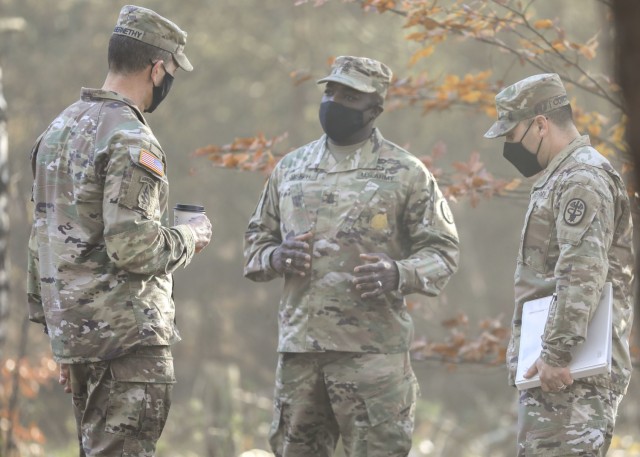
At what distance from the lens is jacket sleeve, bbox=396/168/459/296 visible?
4699 millimetres

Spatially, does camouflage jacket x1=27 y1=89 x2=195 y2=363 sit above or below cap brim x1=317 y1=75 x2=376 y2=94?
below

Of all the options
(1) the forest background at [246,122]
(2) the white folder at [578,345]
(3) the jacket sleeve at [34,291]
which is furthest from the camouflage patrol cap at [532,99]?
(1) the forest background at [246,122]

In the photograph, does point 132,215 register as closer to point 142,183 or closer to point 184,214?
point 142,183

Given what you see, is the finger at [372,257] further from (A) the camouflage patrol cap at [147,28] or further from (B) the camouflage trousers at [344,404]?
(A) the camouflage patrol cap at [147,28]

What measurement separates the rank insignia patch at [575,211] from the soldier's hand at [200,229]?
1.44m

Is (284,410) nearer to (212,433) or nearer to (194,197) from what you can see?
(212,433)

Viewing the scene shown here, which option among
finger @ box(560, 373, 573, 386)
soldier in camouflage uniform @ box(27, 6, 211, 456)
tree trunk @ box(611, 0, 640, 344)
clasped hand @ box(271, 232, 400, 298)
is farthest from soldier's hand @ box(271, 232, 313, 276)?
tree trunk @ box(611, 0, 640, 344)

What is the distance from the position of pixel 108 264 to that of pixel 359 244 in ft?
4.35

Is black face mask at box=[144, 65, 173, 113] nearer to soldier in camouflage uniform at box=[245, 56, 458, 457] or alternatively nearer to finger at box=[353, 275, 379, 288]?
soldier in camouflage uniform at box=[245, 56, 458, 457]

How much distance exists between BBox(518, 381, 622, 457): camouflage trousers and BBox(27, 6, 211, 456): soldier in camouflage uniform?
4.66 feet

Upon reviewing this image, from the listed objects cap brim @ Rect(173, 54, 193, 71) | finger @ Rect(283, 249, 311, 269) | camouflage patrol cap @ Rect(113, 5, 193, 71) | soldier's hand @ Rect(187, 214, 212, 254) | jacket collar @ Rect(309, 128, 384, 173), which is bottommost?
finger @ Rect(283, 249, 311, 269)

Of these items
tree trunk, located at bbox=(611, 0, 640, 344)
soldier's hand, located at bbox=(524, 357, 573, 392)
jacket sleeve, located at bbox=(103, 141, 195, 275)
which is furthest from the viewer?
soldier's hand, located at bbox=(524, 357, 573, 392)

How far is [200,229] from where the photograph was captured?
4125mm

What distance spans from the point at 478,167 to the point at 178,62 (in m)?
2.26
